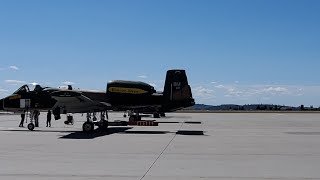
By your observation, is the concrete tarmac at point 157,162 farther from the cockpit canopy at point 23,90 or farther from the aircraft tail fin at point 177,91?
the aircraft tail fin at point 177,91

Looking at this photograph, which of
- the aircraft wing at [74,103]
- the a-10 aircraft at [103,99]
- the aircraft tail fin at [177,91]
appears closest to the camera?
the aircraft wing at [74,103]

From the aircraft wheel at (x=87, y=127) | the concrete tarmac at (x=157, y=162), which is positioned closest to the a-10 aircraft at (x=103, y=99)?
the aircraft wheel at (x=87, y=127)

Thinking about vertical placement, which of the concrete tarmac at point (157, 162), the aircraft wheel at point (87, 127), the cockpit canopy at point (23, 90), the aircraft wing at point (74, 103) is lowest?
the concrete tarmac at point (157, 162)

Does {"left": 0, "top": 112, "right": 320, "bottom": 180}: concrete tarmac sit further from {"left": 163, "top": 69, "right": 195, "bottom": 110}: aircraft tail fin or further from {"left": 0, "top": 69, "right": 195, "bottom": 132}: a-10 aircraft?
{"left": 163, "top": 69, "right": 195, "bottom": 110}: aircraft tail fin

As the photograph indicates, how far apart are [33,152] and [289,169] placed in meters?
7.73

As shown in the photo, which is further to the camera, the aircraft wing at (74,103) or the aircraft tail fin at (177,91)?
the aircraft tail fin at (177,91)

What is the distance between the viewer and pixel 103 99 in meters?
28.8

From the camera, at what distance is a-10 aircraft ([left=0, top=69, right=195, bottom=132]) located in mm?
25016

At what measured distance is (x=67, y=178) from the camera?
31.3 feet

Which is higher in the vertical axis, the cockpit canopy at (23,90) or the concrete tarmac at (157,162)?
the cockpit canopy at (23,90)

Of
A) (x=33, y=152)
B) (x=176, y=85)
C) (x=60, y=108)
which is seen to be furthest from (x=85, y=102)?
(x=33, y=152)

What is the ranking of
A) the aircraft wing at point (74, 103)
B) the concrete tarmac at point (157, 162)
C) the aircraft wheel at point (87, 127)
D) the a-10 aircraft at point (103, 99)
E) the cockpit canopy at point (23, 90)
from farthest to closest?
the cockpit canopy at point (23, 90), the a-10 aircraft at point (103, 99), the aircraft wheel at point (87, 127), the aircraft wing at point (74, 103), the concrete tarmac at point (157, 162)

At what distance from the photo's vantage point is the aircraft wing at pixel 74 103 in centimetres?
2409

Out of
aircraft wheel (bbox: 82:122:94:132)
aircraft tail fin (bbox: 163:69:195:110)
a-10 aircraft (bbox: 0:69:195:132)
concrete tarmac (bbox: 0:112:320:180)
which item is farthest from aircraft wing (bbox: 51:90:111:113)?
concrete tarmac (bbox: 0:112:320:180)
